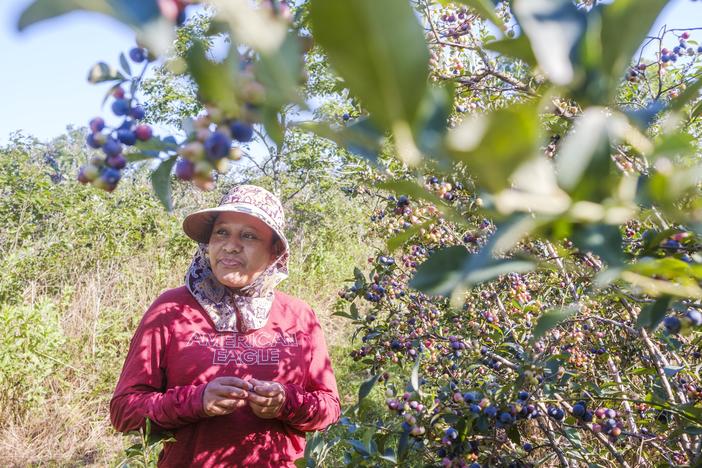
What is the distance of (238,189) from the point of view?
199cm

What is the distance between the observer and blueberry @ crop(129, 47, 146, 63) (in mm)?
485

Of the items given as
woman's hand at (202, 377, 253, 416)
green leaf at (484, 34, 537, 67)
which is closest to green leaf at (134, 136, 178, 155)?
green leaf at (484, 34, 537, 67)

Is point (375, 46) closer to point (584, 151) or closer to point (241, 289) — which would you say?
point (584, 151)

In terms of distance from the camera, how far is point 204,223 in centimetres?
199

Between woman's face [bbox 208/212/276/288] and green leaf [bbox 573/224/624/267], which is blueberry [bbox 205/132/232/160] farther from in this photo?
woman's face [bbox 208/212/276/288]

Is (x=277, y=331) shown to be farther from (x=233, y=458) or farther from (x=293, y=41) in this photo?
(x=293, y=41)

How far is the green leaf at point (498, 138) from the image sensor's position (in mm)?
228

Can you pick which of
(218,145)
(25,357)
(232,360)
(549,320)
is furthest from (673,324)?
(25,357)

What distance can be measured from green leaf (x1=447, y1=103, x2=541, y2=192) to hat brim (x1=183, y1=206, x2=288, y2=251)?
1612mm

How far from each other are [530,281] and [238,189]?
133 centimetres

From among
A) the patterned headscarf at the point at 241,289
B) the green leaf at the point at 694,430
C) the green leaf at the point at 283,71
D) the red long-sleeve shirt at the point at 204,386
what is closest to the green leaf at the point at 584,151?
the green leaf at the point at 283,71

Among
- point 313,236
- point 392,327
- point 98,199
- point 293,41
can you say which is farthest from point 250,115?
point 313,236

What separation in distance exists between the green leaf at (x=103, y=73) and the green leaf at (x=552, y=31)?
337mm

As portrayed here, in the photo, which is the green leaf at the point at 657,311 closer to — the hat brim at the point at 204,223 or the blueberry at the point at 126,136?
the blueberry at the point at 126,136
